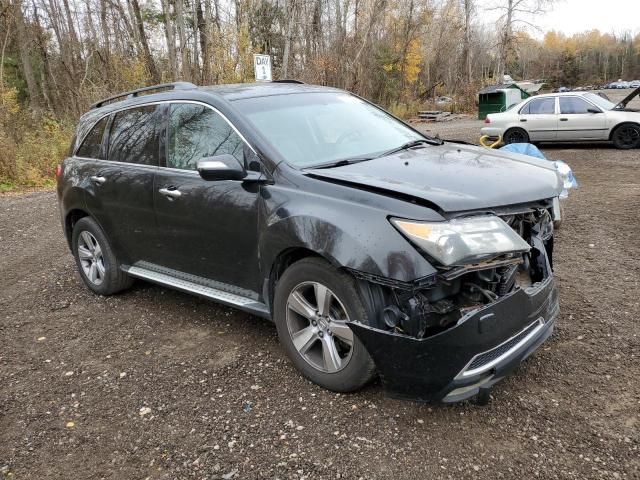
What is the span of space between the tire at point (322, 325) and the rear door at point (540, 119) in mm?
12600

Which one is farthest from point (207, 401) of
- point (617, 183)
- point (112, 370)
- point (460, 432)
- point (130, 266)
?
point (617, 183)

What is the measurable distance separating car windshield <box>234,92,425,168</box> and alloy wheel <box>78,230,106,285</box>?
88.0 inches

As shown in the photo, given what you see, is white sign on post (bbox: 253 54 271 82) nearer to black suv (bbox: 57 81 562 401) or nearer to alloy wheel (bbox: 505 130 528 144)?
alloy wheel (bbox: 505 130 528 144)

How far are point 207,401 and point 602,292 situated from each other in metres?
3.20

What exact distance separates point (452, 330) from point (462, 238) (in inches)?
17.2

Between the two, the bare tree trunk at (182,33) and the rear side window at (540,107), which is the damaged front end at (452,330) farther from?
the bare tree trunk at (182,33)

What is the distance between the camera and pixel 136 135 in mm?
4367

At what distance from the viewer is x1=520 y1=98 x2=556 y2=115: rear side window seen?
13625 millimetres

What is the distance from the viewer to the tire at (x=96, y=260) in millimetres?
4754

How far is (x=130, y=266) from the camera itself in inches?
180

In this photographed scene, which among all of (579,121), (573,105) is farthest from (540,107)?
(579,121)

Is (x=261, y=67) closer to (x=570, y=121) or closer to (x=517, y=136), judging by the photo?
(x=517, y=136)

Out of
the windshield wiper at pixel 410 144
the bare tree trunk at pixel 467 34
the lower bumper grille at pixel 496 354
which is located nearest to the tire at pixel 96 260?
the windshield wiper at pixel 410 144

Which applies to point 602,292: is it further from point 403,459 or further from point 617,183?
point 617,183
